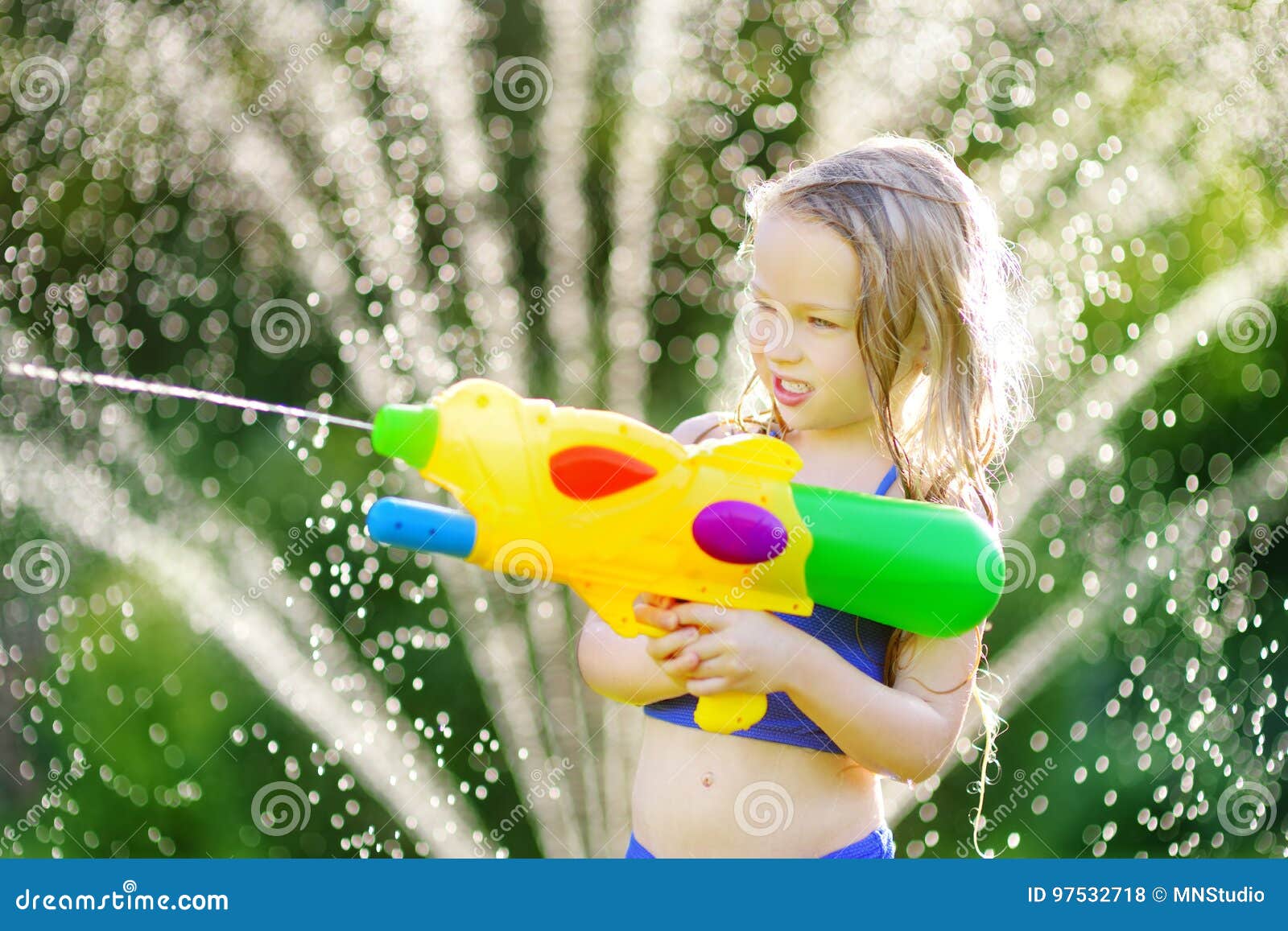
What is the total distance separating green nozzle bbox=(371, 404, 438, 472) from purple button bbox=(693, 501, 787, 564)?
332 millimetres

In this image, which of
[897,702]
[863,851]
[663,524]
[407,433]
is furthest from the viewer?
[863,851]

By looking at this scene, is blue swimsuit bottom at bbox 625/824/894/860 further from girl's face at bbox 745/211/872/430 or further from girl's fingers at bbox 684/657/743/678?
girl's face at bbox 745/211/872/430

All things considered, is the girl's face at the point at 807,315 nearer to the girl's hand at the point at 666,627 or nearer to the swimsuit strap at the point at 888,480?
the swimsuit strap at the point at 888,480

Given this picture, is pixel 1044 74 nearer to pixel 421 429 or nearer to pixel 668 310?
pixel 668 310

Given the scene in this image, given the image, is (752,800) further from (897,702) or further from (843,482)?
(843,482)

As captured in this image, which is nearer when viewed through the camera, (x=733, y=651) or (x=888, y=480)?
(x=733, y=651)

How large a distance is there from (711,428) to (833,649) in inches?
16.7

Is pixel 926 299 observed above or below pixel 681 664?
above

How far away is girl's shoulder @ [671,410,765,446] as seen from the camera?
1.99m

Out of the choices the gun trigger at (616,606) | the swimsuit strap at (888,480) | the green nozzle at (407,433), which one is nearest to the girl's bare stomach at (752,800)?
the gun trigger at (616,606)

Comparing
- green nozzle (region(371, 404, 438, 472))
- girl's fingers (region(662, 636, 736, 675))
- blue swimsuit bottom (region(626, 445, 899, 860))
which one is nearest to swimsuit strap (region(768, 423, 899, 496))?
blue swimsuit bottom (region(626, 445, 899, 860))

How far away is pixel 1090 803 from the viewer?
402 centimetres

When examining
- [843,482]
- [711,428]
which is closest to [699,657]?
[843,482]

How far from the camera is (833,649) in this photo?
5.78ft
